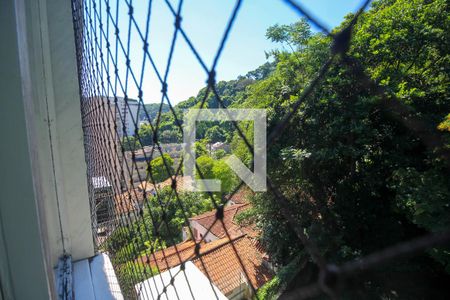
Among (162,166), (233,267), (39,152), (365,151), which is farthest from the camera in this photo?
(162,166)

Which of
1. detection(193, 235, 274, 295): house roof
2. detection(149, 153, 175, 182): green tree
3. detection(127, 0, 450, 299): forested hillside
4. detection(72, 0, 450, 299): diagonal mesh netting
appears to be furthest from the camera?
detection(193, 235, 274, 295): house roof

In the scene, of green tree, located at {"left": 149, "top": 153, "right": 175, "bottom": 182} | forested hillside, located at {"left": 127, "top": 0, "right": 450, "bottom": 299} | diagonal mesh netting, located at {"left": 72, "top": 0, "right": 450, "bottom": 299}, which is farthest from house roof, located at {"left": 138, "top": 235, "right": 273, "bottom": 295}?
diagonal mesh netting, located at {"left": 72, "top": 0, "right": 450, "bottom": 299}

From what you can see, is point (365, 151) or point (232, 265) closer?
point (365, 151)

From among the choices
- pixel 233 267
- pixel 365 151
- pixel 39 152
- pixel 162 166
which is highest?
pixel 162 166

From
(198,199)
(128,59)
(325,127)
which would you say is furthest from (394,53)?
(198,199)

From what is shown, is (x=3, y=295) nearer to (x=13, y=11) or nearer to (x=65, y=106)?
(x=13, y=11)

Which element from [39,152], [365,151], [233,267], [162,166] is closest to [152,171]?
[39,152]

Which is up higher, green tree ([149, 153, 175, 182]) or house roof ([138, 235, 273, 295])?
green tree ([149, 153, 175, 182])

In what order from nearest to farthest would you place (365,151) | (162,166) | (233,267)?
1. (365,151)
2. (233,267)
3. (162,166)

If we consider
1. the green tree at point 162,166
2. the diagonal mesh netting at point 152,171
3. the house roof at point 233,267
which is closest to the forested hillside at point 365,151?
the house roof at point 233,267

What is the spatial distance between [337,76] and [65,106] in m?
3.71

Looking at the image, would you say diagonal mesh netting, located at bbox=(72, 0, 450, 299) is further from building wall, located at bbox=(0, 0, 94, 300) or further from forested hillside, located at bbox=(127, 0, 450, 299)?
forested hillside, located at bbox=(127, 0, 450, 299)

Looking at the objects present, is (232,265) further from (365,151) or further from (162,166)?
(162,166)

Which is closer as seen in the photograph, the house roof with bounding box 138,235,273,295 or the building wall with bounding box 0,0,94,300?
the building wall with bounding box 0,0,94,300
